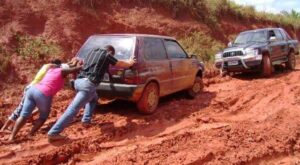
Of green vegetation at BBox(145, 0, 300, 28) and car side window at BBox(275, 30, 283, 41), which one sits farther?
green vegetation at BBox(145, 0, 300, 28)

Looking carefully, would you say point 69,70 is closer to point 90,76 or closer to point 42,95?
point 90,76

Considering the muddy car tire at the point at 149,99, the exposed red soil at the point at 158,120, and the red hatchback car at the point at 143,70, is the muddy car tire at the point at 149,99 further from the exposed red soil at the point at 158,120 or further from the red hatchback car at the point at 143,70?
the exposed red soil at the point at 158,120

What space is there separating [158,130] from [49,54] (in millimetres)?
5368

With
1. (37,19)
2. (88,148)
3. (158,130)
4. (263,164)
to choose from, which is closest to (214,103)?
(158,130)

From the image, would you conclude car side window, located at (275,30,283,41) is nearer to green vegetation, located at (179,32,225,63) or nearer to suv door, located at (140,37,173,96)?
green vegetation, located at (179,32,225,63)

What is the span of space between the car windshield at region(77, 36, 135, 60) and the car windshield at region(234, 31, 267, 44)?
7.14 meters

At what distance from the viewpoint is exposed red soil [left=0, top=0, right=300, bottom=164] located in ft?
18.8

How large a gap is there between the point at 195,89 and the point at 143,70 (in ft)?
9.84

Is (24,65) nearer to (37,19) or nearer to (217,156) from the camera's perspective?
(37,19)

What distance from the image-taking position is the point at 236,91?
10.5m

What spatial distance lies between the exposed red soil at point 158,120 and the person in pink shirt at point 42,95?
26cm

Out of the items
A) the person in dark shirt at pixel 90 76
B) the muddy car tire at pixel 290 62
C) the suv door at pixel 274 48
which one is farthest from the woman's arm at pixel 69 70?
the muddy car tire at pixel 290 62

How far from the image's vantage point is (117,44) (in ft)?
24.9

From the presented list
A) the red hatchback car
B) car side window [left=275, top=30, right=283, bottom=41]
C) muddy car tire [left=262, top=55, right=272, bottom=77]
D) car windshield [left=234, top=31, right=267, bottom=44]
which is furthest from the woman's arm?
car side window [left=275, top=30, right=283, bottom=41]
